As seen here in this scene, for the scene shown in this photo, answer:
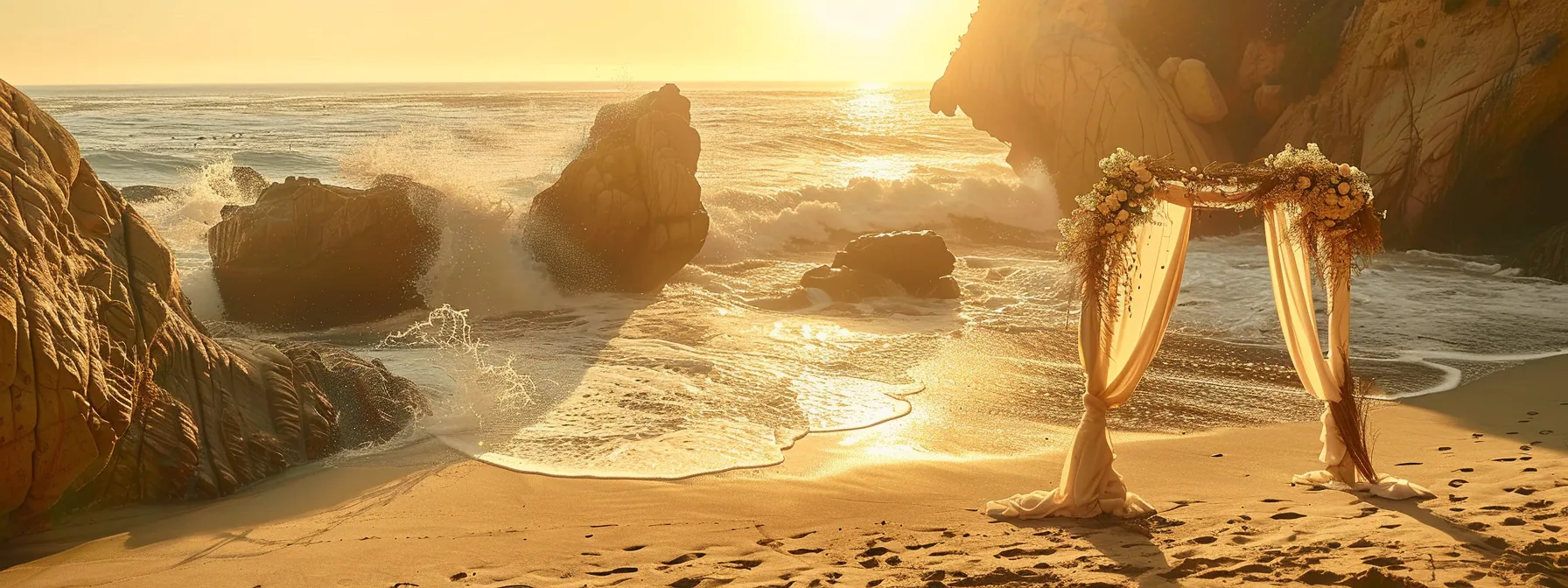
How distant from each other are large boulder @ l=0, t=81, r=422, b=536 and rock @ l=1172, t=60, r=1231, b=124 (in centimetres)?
1789

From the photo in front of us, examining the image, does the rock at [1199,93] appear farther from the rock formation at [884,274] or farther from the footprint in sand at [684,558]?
the footprint in sand at [684,558]

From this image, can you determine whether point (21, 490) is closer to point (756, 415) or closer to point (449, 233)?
point (756, 415)

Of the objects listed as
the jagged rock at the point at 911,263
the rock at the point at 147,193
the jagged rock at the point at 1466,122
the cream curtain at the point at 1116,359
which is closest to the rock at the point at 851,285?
the jagged rock at the point at 911,263

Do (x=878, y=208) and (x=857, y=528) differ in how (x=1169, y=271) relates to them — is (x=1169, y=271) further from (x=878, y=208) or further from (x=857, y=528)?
(x=878, y=208)

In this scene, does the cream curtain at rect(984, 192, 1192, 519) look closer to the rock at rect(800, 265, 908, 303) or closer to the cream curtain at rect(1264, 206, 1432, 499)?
the cream curtain at rect(1264, 206, 1432, 499)

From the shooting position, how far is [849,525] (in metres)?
6.19

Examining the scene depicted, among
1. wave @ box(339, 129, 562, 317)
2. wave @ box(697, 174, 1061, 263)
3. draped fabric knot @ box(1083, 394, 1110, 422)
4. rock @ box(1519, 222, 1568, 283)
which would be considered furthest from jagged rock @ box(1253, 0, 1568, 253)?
draped fabric knot @ box(1083, 394, 1110, 422)

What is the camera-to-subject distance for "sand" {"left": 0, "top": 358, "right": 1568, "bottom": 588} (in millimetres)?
5074

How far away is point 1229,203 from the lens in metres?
6.32

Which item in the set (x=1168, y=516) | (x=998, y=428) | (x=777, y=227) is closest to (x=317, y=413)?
(x=998, y=428)

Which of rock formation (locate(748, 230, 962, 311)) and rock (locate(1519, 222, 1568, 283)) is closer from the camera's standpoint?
rock (locate(1519, 222, 1568, 283))

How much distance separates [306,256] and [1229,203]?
10656mm

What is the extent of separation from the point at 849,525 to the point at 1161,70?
18512 mm

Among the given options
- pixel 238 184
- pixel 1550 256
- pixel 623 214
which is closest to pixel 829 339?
pixel 623 214
